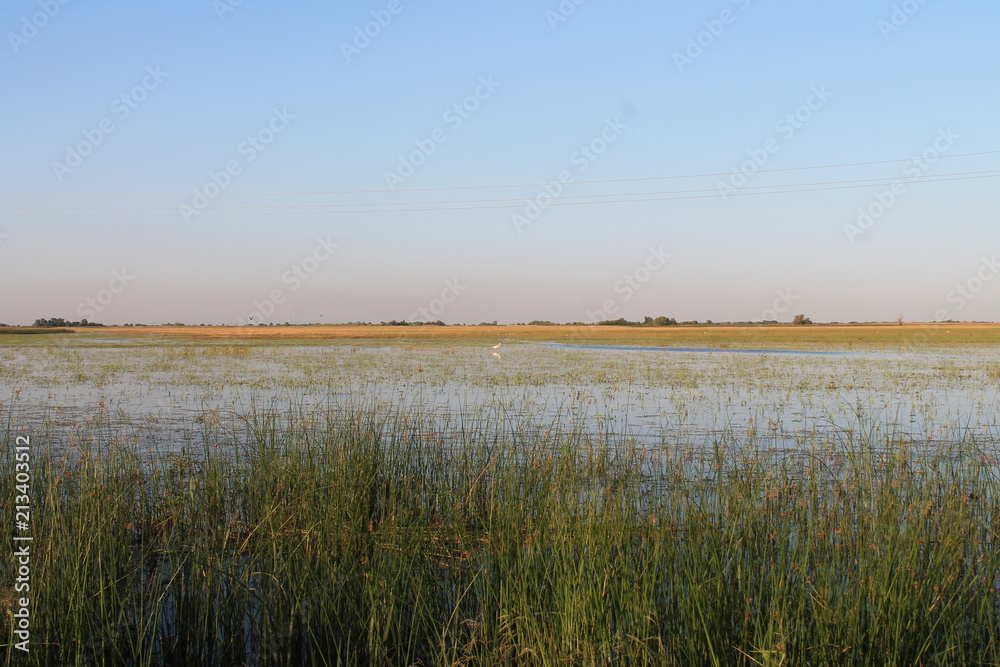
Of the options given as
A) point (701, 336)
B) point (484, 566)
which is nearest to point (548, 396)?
point (484, 566)

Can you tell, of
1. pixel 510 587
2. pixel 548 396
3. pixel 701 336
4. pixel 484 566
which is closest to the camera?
pixel 510 587

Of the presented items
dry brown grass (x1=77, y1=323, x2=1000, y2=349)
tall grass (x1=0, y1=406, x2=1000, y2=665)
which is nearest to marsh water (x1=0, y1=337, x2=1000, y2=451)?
tall grass (x1=0, y1=406, x2=1000, y2=665)

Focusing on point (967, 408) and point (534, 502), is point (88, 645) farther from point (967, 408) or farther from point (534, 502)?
point (967, 408)

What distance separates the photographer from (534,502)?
218 inches

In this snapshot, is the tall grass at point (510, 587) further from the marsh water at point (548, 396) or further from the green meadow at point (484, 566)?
the marsh water at point (548, 396)

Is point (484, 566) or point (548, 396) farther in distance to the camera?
point (548, 396)

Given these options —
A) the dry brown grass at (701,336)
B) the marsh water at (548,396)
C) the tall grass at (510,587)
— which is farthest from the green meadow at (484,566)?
the dry brown grass at (701,336)

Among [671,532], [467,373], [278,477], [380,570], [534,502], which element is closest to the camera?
[380,570]

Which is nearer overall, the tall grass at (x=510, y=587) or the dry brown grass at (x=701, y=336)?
the tall grass at (x=510, y=587)

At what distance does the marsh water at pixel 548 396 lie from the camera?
10.4 m

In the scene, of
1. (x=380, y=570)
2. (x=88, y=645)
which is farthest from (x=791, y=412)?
(x=88, y=645)

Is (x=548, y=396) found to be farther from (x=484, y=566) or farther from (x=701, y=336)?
(x=701, y=336)

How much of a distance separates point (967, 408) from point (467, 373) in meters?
13.1

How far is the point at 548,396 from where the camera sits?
15.6m
